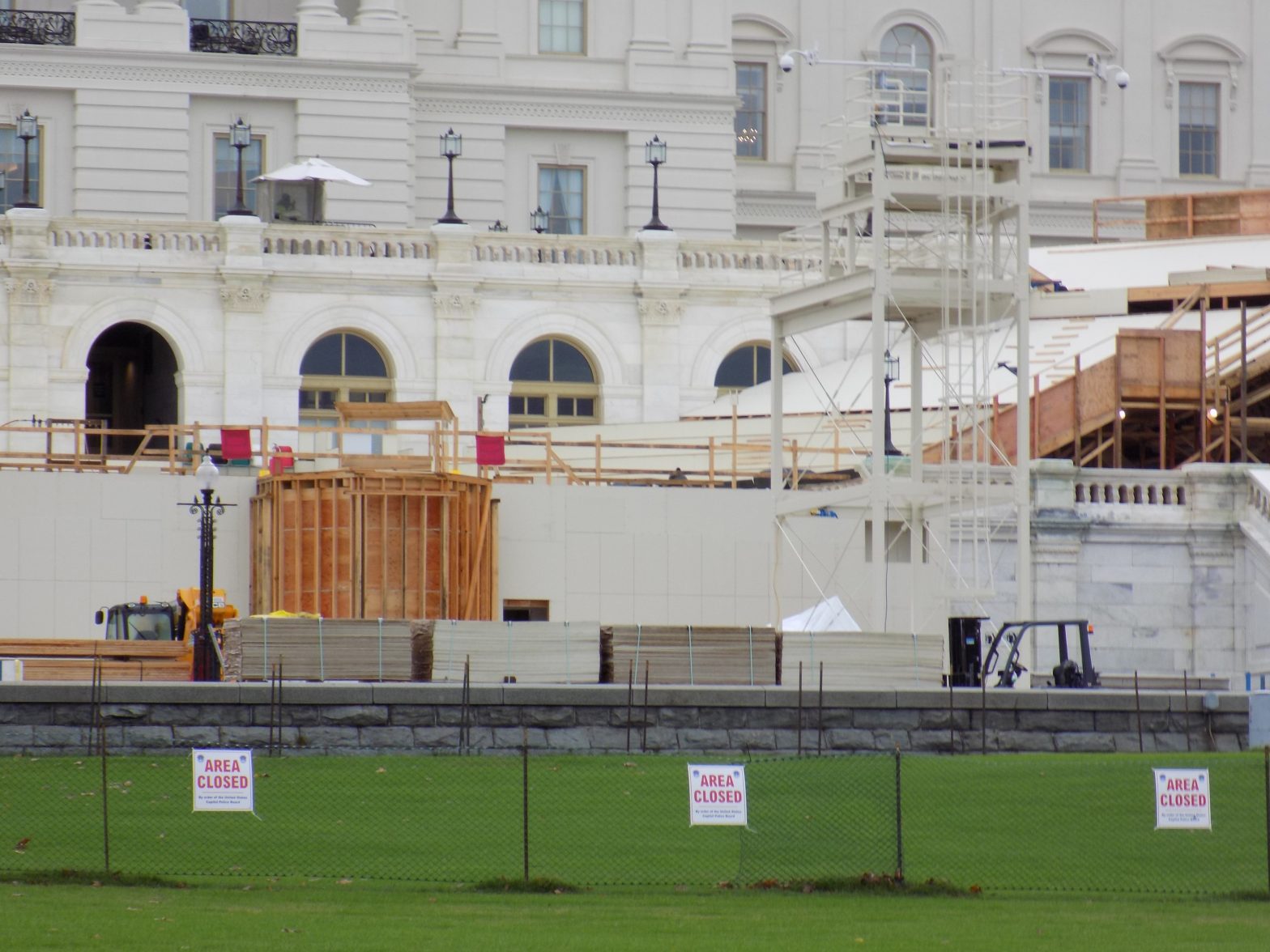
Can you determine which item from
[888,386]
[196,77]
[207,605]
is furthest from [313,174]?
[207,605]

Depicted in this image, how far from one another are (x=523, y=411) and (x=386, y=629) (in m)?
25.2

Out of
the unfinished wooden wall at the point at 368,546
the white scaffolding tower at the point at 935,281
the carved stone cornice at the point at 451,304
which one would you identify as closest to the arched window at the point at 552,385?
the carved stone cornice at the point at 451,304

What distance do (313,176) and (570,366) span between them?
756 cm

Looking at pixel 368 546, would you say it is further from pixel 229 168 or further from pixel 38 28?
pixel 38 28

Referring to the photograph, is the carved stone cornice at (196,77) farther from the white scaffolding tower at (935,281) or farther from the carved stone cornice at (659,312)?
the white scaffolding tower at (935,281)

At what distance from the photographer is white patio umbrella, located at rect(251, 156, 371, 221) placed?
61.1m

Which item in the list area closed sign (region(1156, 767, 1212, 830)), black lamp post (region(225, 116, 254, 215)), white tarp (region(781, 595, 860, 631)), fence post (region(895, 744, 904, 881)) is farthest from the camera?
black lamp post (region(225, 116, 254, 215))

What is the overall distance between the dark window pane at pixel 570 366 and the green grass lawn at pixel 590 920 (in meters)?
36.0

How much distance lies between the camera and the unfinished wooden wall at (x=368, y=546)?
44.8 metres

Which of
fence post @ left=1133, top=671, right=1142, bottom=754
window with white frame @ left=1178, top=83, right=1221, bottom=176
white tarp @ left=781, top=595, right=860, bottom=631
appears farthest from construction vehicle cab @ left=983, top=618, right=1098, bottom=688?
window with white frame @ left=1178, top=83, right=1221, bottom=176

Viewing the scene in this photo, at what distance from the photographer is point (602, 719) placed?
33062mm

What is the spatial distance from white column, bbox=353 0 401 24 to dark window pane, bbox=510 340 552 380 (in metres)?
11.3

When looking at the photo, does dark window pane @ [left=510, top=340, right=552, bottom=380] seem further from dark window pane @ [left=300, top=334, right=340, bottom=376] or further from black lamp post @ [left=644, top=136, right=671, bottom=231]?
dark window pane @ [left=300, top=334, right=340, bottom=376]

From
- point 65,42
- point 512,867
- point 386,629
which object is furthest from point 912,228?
point 512,867
